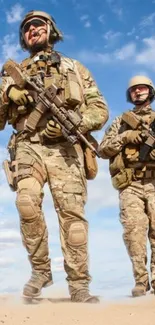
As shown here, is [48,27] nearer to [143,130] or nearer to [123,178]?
[143,130]

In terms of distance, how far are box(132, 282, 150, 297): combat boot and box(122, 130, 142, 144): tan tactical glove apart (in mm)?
1924

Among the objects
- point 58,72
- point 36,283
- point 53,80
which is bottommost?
point 36,283

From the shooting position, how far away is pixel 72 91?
4.91 m

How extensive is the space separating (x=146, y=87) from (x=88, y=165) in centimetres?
260

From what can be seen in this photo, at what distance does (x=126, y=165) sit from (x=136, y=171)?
196 millimetres

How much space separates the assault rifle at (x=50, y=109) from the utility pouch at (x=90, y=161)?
113 millimetres

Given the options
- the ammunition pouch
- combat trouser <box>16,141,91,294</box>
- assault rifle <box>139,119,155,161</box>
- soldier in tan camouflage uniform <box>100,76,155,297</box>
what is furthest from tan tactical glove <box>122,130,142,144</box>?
combat trouser <box>16,141,91,294</box>

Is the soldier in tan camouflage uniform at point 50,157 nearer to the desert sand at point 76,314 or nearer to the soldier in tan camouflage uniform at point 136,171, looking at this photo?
the desert sand at point 76,314

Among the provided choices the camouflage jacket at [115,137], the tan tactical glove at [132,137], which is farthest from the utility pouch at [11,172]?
the tan tactical glove at [132,137]

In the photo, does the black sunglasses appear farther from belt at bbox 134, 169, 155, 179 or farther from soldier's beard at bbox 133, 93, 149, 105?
belt at bbox 134, 169, 155, 179

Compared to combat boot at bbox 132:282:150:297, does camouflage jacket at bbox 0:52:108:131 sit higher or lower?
higher

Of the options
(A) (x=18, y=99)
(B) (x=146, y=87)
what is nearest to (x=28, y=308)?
(A) (x=18, y=99)

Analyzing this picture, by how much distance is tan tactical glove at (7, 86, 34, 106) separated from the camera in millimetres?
4938

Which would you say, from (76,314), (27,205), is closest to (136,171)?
(27,205)
